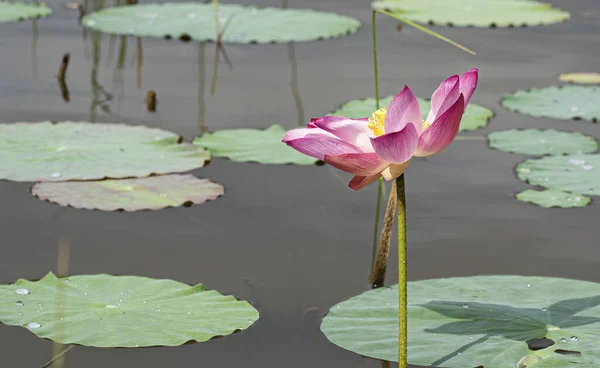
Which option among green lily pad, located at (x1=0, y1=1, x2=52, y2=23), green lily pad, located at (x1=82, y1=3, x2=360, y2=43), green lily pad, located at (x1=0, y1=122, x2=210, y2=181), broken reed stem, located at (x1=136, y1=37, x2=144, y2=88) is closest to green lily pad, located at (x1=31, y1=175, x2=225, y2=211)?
green lily pad, located at (x1=0, y1=122, x2=210, y2=181)

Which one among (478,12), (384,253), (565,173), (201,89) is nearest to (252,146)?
(201,89)

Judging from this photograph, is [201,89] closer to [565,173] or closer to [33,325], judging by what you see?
[565,173]

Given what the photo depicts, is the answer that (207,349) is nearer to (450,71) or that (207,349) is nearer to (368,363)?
(368,363)

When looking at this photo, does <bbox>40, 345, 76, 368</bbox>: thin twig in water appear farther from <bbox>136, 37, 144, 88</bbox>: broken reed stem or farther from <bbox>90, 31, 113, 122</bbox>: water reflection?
<bbox>136, 37, 144, 88</bbox>: broken reed stem

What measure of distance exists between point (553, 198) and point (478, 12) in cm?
285

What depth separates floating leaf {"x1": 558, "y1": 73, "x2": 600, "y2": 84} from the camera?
3902 mm

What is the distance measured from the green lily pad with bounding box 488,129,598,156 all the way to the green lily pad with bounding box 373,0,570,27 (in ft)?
6.01

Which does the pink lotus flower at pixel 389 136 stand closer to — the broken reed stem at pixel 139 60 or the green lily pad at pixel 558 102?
the green lily pad at pixel 558 102

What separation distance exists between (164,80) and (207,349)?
7.21 feet

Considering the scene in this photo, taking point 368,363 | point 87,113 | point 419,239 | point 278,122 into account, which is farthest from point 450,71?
point 368,363

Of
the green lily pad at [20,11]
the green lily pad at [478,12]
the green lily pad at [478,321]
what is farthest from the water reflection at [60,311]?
the green lily pad at [478,12]

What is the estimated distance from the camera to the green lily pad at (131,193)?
247 cm

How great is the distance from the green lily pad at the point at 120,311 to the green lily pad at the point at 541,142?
1464mm

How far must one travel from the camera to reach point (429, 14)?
5.22 meters
